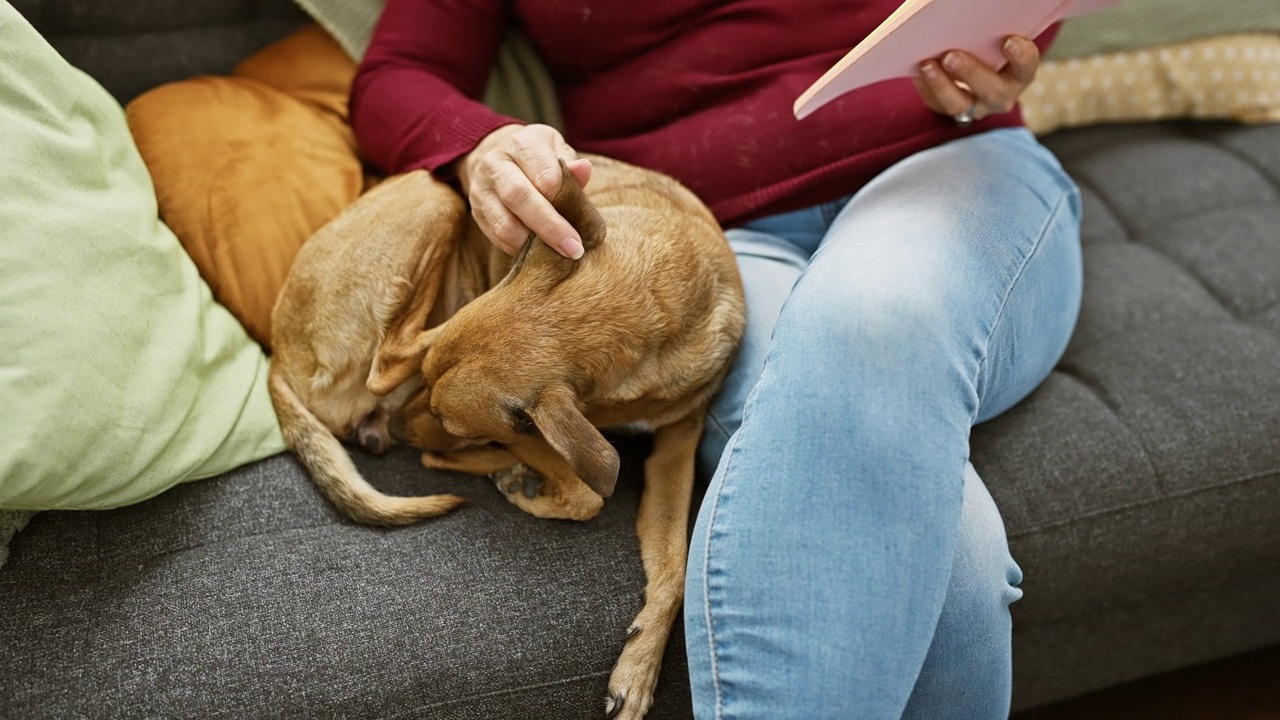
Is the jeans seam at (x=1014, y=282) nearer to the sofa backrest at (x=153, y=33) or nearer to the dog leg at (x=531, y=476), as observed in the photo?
the dog leg at (x=531, y=476)

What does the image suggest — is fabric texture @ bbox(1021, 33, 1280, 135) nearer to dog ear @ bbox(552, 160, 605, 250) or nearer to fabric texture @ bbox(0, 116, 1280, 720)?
fabric texture @ bbox(0, 116, 1280, 720)

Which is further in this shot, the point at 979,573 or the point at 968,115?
the point at 968,115

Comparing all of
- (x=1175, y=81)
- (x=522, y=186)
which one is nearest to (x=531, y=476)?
(x=522, y=186)

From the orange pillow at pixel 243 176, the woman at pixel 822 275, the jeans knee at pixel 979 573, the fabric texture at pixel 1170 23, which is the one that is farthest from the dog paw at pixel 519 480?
the fabric texture at pixel 1170 23

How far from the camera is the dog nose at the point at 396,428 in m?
1.97

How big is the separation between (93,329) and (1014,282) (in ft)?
5.33

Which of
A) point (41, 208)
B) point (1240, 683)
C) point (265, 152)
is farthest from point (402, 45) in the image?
point (1240, 683)

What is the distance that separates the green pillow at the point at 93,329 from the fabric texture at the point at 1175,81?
8.28 feet

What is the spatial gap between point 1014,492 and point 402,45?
68.5 inches

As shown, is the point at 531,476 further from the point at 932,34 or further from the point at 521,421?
the point at 932,34

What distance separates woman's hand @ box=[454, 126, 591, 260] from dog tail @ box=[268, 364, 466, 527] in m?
0.53

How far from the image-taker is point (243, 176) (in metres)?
2.10

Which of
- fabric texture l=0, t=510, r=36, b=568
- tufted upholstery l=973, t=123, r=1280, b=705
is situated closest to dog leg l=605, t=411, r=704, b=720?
tufted upholstery l=973, t=123, r=1280, b=705

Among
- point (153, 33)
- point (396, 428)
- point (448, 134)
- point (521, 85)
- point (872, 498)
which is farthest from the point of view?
point (521, 85)
